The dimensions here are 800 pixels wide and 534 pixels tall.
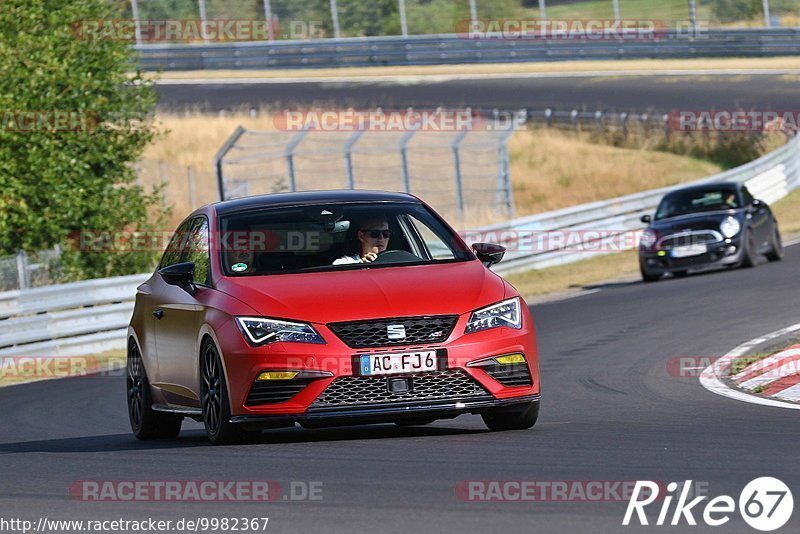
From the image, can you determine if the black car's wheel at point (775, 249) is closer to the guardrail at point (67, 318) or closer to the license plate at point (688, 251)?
the license plate at point (688, 251)

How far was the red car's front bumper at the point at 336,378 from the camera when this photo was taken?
28.4 feet

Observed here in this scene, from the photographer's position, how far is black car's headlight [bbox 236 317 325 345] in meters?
8.70

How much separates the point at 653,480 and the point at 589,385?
235 inches

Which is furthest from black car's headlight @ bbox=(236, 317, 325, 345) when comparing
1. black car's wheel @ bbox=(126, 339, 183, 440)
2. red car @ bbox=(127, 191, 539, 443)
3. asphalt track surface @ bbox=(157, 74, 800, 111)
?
asphalt track surface @ bbox=(157, 74, 800, 111)

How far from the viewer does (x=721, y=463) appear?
7.45 m

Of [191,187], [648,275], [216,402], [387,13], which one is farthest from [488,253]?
[387,13]

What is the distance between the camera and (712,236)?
22844mm

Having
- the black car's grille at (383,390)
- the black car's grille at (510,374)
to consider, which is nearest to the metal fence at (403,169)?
the black car's grille at (510,374)

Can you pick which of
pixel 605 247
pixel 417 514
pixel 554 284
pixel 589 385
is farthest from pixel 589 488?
pixel 605 247

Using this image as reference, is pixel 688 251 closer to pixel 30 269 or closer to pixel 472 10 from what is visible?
pixel 30 269

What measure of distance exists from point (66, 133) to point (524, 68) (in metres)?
31.4

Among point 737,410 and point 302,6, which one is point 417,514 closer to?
point 737,410

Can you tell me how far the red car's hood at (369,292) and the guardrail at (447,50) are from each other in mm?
42675

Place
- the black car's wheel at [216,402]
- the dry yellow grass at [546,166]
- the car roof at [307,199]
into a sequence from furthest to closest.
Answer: the dry yellow grass at [546,166] → the car roof at [307,199] → the black car's wheel at [216,402]
